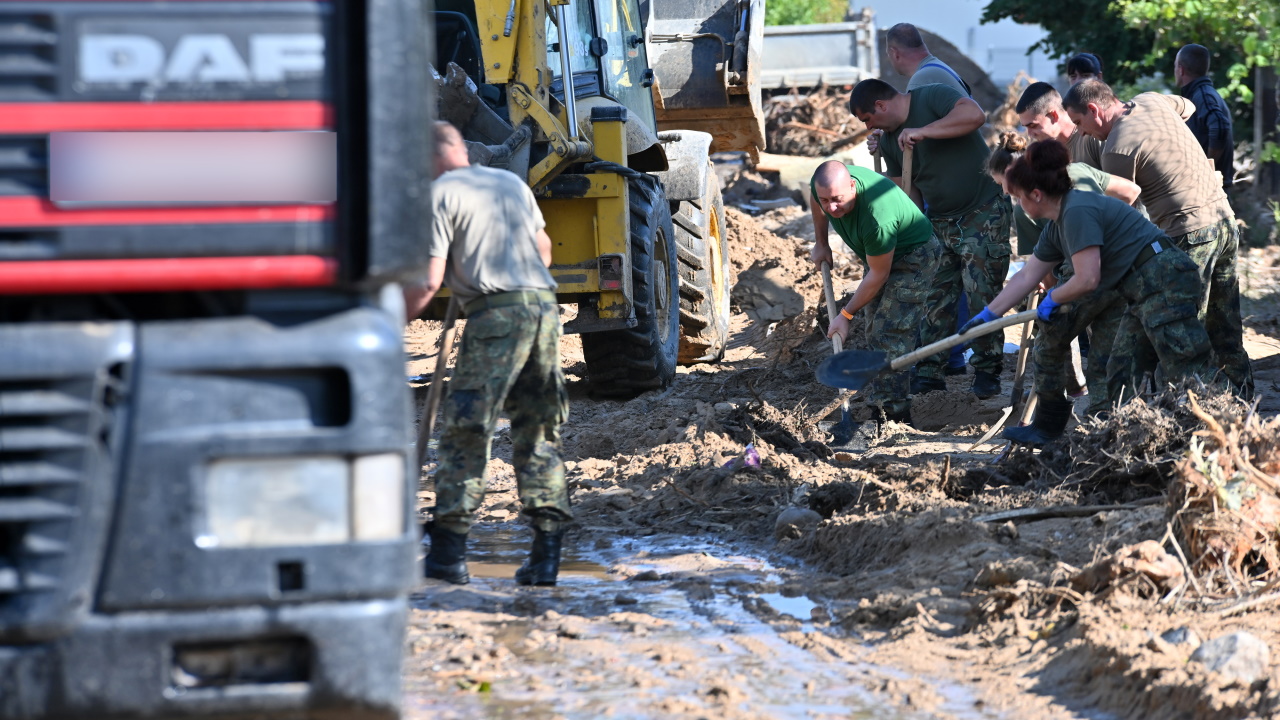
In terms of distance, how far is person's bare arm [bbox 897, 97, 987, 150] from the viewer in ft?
24.2

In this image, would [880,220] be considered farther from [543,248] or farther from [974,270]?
[543,248]

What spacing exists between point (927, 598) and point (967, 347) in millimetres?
4536

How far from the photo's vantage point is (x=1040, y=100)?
6789 mm

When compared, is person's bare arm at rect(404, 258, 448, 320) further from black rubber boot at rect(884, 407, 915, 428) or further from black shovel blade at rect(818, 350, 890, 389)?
black rubber boot at rect(884, 407, 915, 428)

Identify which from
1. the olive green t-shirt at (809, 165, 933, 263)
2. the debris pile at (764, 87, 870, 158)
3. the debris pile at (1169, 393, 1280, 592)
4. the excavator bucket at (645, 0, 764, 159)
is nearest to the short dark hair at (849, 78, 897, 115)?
the olive green t-shirt at (809, 165, 933, 263)

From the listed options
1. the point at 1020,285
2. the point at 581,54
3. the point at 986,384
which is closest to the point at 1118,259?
the point at 1020,285

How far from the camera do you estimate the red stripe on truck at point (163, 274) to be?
2256 millimetres

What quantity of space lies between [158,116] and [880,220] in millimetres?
4845

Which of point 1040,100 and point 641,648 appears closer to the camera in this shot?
point 641,648

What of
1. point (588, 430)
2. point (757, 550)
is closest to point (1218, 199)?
point (757, 550)

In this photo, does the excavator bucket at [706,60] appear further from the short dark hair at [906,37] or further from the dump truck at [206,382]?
the dump truck at [206,382]

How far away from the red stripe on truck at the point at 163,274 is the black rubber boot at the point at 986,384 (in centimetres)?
599

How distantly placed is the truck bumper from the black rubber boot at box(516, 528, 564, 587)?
7.53ft

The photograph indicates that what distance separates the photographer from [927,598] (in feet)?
14.0
